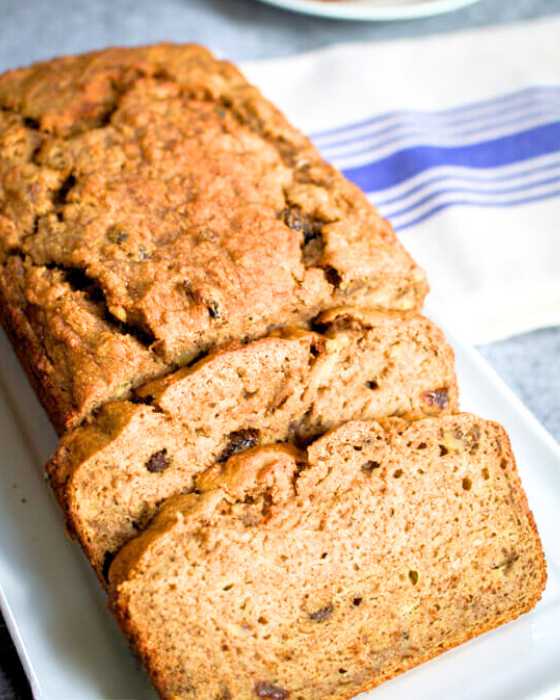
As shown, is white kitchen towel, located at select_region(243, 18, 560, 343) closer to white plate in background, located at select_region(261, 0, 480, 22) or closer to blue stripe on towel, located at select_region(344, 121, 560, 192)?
blue stripe on towel, located at select_region(344, 121, 560, 192)

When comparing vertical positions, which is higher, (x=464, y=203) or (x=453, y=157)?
(x=453, y=157)

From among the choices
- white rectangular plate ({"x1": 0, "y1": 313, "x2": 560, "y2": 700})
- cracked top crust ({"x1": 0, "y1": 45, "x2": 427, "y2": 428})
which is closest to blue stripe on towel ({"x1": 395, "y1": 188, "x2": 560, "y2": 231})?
cracked top crust ({"x1": 0, "y1": 45, "x2": 427, "y2": 428})

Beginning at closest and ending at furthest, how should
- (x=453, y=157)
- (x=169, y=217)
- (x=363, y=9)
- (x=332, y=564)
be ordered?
(x=332, y=564)
(x=169, y=217)
(x=453, y=157)
(x=363, y=9)

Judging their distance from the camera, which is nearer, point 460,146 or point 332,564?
point 332,564

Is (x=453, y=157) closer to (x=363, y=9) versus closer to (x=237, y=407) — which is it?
(x=363, y=9)

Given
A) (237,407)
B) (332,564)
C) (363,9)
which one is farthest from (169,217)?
(363,9)

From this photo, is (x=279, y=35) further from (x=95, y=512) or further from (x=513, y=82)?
(x=95, y=512)

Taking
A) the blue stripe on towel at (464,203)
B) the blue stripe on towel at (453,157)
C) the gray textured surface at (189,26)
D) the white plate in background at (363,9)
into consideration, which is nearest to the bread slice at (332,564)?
the blue stripe on towel at (464,203)

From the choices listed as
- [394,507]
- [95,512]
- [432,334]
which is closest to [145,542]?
[95,512]
